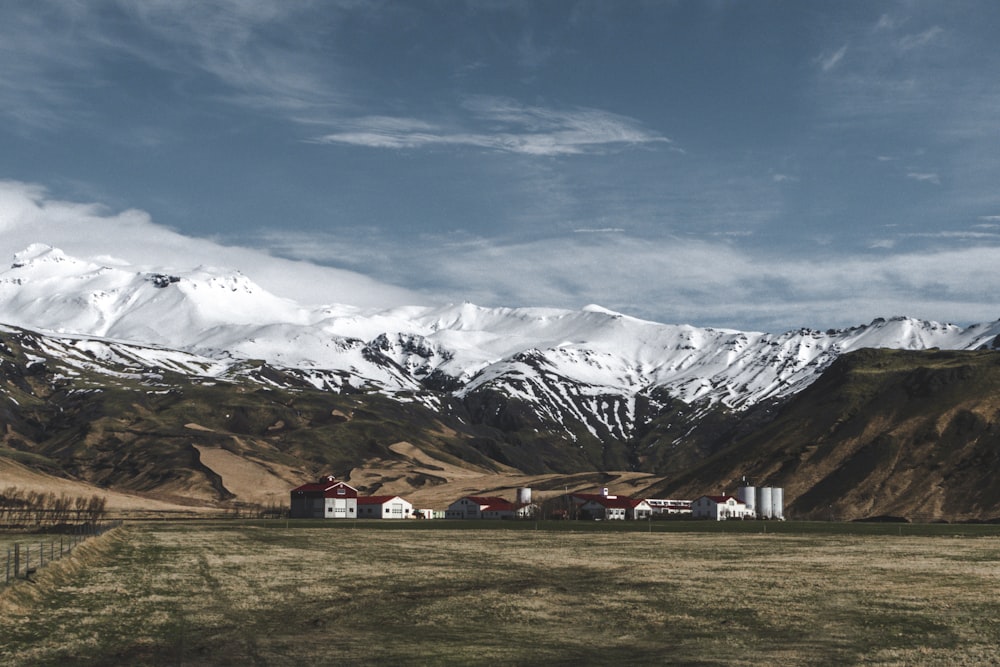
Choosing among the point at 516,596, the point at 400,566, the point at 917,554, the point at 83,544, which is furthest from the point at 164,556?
the point at 917,554

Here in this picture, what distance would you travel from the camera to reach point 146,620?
4191 cm

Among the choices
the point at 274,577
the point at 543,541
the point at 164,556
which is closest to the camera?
the point at 274,577

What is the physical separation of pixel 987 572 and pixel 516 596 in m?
30.9

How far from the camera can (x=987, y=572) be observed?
6525 centimetres

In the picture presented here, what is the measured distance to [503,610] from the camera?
45812 mm

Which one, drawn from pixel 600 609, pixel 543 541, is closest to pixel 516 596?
pixel 600 609

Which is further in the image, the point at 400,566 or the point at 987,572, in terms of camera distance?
the point at 400,566

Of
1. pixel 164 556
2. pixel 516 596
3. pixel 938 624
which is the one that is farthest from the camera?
pixel 164 556

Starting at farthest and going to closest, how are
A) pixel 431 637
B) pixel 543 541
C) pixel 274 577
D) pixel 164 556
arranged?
1. pixel 543 541
2. pixel 164 556
3. pixel 274 577
4. pixel 431 637

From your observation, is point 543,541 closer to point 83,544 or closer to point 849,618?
point 83,544

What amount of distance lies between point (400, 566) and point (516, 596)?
846 inches

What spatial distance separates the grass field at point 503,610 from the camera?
3469cm

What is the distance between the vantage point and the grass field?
3469 cm

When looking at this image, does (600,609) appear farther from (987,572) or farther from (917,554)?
(917,554)
